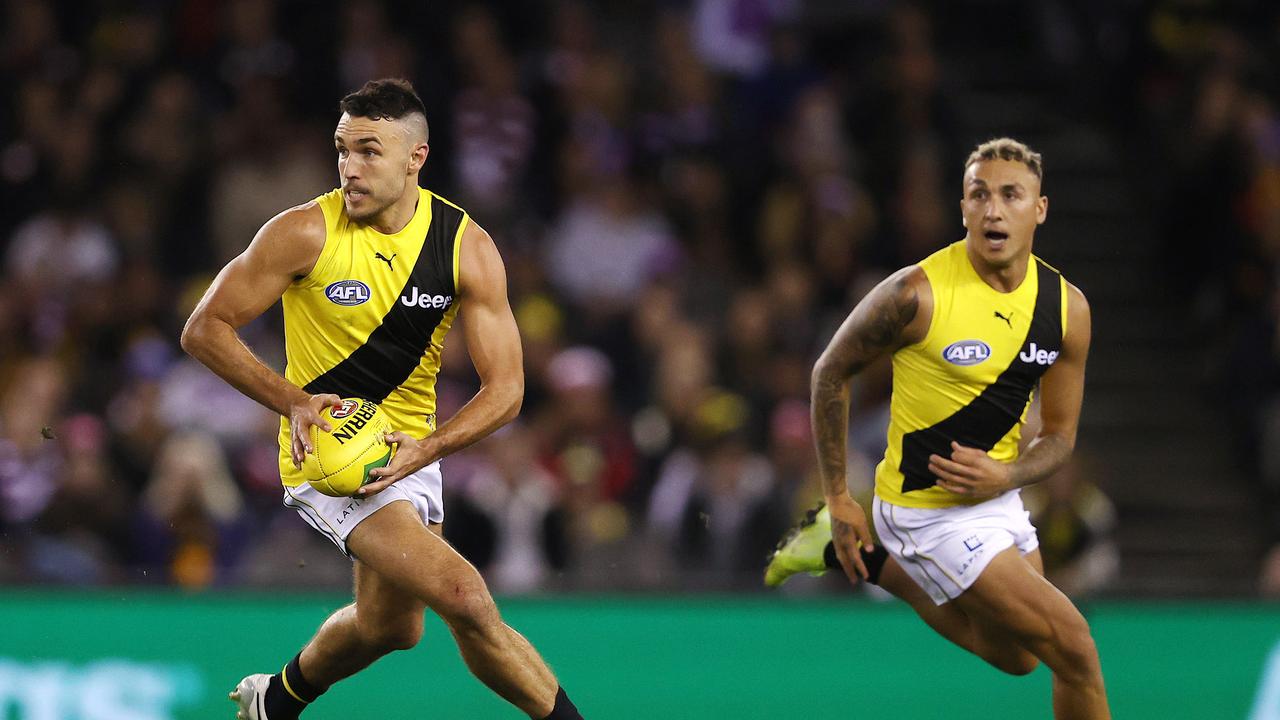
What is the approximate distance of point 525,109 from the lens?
11.3m

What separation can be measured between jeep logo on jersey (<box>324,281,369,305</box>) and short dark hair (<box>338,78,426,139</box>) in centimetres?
57

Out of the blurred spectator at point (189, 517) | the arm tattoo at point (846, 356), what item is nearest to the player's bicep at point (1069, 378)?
the arm tattoo at point (846, 356)

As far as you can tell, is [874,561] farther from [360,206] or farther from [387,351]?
[360,206]

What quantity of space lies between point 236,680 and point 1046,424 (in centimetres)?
386

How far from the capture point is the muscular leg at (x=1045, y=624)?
19.9 ft

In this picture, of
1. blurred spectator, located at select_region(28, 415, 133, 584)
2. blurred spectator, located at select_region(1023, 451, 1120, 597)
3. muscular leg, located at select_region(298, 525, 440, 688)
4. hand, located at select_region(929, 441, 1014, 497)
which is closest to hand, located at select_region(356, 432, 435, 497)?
muscular leg, located at select_region(298, 525, 440, 688)

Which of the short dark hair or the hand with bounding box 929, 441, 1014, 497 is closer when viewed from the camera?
the short dark hair

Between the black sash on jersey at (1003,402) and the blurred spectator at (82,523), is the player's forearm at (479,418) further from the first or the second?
the blurred spectator at (82,523)

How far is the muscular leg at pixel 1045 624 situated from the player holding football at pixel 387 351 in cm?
152

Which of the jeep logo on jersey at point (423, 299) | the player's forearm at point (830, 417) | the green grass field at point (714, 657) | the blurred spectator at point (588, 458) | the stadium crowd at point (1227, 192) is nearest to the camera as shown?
the jeep logo on jersey at point (423, 299)

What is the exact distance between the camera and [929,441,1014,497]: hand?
6.23 meters

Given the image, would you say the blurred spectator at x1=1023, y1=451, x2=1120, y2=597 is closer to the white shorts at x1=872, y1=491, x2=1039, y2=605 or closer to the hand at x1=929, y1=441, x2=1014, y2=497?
the white shorts at x1=872, y1=491, x2=1039, y2=605

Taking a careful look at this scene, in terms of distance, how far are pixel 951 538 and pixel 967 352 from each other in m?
0.67

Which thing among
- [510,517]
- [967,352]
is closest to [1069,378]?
[967,352]
